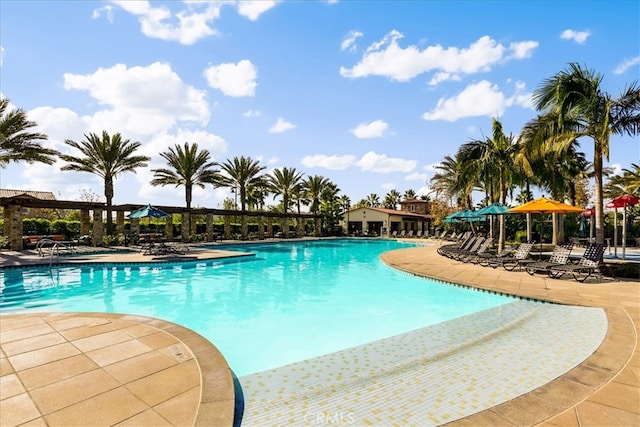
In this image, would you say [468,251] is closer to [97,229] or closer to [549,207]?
[549,207]

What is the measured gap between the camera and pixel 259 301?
31.7ft

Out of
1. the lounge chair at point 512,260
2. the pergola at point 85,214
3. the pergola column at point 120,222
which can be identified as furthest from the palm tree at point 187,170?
the lounge chair at point 512,260

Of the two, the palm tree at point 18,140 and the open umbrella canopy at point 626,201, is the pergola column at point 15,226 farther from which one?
the open umbrella canopy at point 626,201

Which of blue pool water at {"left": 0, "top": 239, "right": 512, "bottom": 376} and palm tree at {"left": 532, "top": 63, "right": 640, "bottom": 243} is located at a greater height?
palm tree at {"left": 532, "top": 63, "right": 640, "bottom": 243}

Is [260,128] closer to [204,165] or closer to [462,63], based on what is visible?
[462,63]

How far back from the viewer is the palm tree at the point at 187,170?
91.6ft

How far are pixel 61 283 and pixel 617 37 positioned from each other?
1853 cm

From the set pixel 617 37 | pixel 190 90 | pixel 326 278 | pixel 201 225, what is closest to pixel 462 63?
pixel 617 37

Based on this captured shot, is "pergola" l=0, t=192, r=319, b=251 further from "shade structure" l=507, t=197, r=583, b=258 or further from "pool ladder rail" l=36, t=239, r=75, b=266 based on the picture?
"shade structure" l=507, t=197, r=583, b=258

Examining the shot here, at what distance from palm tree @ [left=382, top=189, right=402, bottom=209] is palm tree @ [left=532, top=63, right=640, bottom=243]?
177ft

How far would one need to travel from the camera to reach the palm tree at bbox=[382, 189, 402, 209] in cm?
6479

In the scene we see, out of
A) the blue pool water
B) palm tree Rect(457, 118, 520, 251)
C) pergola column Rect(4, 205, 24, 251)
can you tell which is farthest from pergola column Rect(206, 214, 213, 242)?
palm tree Rect(457, 118, 520, 251)

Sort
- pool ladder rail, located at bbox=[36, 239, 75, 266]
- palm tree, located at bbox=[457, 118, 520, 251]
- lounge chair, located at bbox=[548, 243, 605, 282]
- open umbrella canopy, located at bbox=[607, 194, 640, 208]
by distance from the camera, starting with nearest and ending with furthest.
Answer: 1. lounge chair, located at bbox=[548, 243, 605, 282]
2. open umbrella canopy, located at bbox=[607, 194, 640, 208]
3. pool ladder rail, located at bbox=[36, 239, 75, 266]
4. palm tree, located at bbox=[457, 118, 520, 251]

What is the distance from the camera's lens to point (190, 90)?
1321 centimetres
